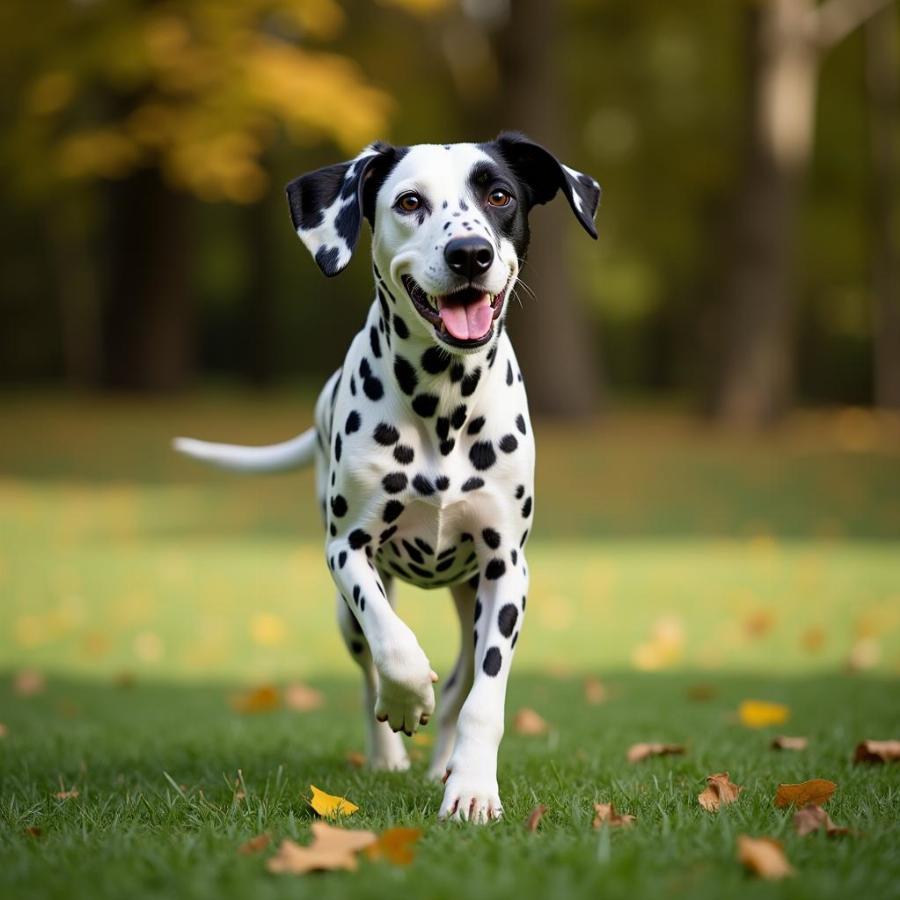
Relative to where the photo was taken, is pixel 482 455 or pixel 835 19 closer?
pixel 482 455

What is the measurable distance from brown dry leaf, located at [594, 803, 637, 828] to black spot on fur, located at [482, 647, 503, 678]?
530mm

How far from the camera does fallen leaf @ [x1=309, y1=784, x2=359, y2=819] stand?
3.53m

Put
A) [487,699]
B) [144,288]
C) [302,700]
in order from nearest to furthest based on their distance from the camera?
[487,699] < [302,700] < [144,288]

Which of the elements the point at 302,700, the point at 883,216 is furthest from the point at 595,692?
the point at 883,216

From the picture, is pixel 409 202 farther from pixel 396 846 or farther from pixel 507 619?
pixel 396 846

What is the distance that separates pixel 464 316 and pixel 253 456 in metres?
2.12

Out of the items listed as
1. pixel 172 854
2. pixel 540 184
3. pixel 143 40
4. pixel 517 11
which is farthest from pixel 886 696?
pixel 517 11

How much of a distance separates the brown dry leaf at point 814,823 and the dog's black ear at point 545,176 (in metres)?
1.96

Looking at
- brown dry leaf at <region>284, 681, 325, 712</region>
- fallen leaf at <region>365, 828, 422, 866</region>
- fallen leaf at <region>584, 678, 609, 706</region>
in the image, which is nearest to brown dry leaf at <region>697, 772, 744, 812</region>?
fallen leaf at <region>365, 828, 422, 866</region>

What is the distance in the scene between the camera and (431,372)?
4.02 metres

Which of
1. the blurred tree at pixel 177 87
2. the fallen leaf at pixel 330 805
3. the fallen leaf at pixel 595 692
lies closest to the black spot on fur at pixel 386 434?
the fallen leaf at pixel 330 805

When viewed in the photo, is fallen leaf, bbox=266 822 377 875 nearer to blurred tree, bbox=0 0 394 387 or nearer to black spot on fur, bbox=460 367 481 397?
black spot on fur, bbox=460 367 481 397

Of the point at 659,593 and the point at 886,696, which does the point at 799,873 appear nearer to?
the point at 886,696

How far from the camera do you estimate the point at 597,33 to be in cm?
2859
